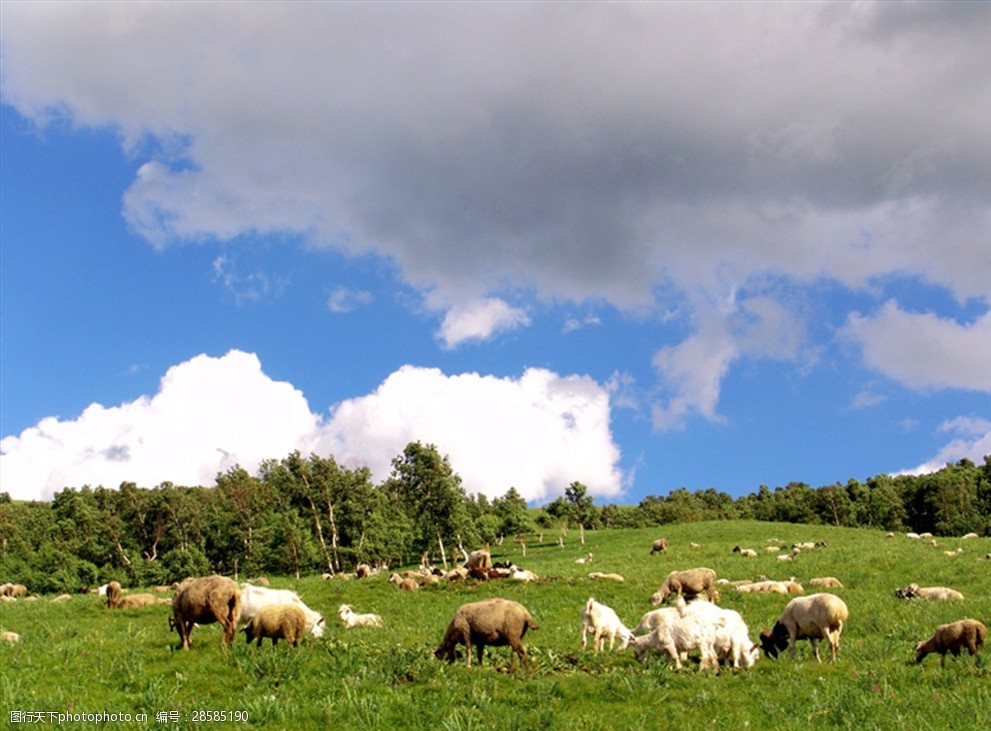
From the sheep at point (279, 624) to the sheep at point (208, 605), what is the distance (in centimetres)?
64

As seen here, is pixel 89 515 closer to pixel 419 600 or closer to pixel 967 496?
pixel 419 600

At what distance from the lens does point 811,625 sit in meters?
19.5

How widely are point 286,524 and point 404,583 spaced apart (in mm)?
48711

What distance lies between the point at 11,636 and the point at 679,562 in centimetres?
4039

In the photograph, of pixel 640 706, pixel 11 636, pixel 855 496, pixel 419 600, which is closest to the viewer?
pixel 640 706

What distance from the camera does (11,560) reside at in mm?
91062

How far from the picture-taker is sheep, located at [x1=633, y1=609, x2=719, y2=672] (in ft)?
58.7

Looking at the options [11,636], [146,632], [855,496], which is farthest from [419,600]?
[855,496]

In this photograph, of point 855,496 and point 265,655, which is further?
point 855,496

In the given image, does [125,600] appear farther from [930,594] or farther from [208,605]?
[930,594]

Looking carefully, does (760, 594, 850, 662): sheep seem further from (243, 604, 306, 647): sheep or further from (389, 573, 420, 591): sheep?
(389, 573, 420, 591): sheep

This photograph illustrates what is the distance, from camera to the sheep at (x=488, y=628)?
16750 millimetres

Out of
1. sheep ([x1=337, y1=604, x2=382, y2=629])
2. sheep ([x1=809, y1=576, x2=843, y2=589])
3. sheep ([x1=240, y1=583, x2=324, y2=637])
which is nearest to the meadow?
sheep ([x1=240, y1=583, x2=324, y2=637])

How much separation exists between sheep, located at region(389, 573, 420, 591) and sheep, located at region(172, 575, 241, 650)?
648 inches
